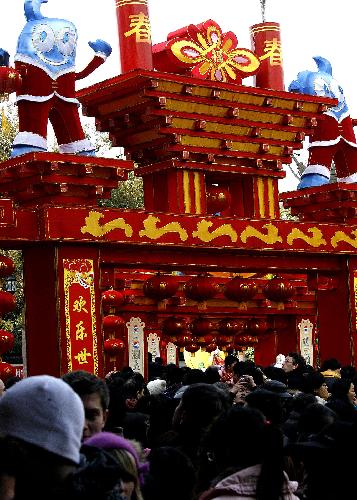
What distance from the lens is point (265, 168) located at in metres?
22.0

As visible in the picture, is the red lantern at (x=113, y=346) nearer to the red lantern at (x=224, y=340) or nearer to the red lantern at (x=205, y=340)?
the red lantern at (x=224, y=340)

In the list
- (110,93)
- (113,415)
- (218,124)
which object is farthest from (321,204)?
(113,415)

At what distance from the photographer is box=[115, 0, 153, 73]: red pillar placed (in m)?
20.0

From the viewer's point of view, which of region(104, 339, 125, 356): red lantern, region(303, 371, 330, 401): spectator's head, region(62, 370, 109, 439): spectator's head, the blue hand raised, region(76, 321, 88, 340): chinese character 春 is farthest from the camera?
region(104, 339, 125, 356): red lantern

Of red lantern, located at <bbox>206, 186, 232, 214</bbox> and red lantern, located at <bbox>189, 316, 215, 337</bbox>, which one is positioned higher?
red lantern, located at <bbox>206, 186, 232, 214</bbox>

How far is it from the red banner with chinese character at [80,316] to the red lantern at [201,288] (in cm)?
347

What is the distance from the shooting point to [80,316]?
17656mm

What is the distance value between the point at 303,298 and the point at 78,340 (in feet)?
38.7

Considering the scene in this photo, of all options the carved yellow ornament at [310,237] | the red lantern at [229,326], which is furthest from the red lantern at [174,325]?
the carved yellow ornament at [310,237]

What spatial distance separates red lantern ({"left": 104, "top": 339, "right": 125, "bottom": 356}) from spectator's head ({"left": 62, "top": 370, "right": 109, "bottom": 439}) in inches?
677

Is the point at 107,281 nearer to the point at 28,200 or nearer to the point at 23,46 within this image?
the point at 28,200

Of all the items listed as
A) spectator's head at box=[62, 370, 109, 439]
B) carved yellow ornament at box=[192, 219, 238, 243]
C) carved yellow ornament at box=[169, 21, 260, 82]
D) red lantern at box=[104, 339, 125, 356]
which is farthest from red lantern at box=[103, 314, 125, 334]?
spectator's head at box=[62, 370, 109, 439]

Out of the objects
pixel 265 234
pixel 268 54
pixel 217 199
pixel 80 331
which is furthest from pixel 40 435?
pixel 268 54

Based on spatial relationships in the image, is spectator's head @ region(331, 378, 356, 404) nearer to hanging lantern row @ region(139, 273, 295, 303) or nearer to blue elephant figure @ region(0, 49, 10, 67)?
blue elephant figure @ region(0, 49, 10, 67)
